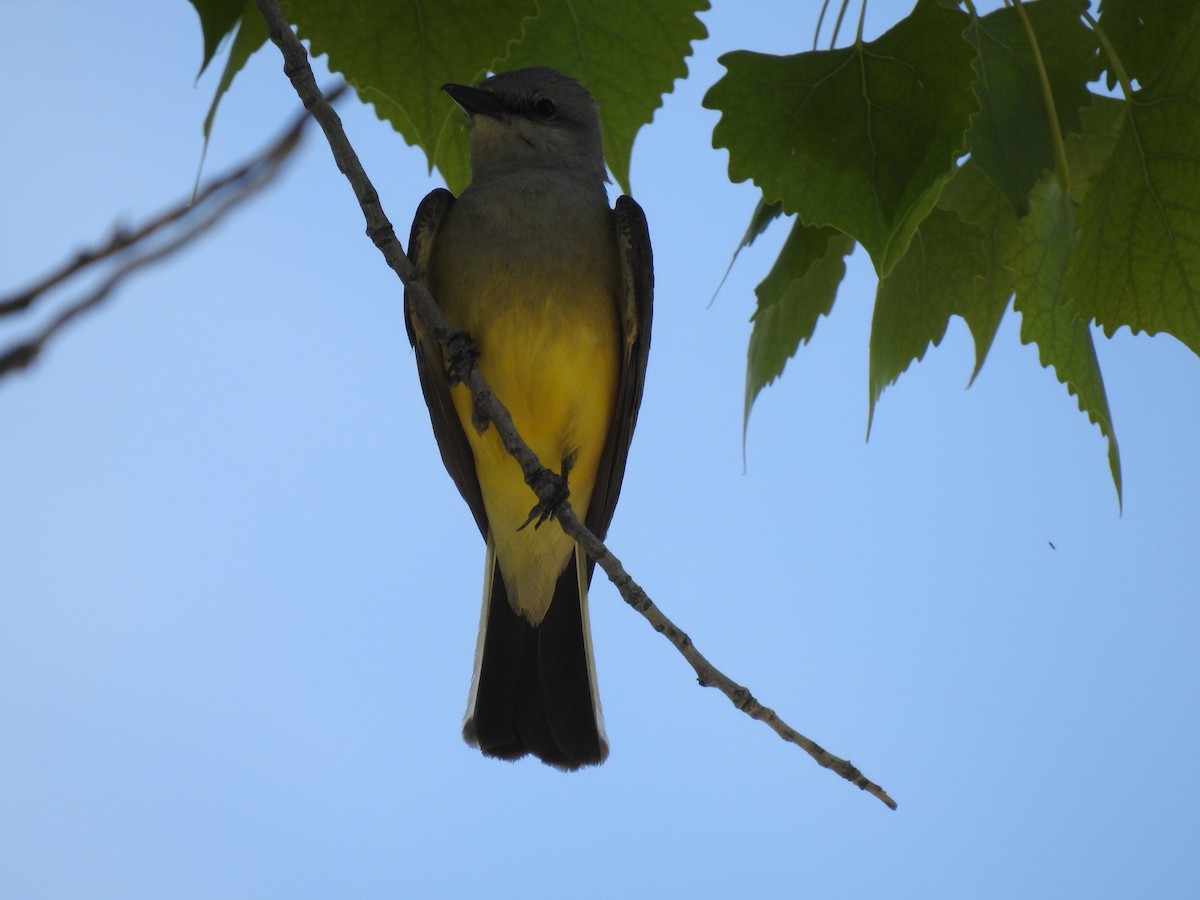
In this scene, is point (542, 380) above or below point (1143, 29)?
above

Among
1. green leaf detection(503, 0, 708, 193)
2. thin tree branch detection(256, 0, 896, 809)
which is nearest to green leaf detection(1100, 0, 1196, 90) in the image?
green leaf detection(503, 0, 708, 193)

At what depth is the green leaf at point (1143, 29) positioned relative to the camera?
226 cm

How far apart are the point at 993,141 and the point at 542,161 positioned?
6.70 feet

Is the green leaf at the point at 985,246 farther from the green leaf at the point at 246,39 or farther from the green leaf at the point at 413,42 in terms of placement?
the green leaf at the point at 246,39

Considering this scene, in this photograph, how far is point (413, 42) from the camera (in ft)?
6.31

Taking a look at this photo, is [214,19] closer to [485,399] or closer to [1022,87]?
[485,399]

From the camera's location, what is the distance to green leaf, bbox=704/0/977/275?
190cm

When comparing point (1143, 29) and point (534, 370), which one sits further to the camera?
point (534, 370)

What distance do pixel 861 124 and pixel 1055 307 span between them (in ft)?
1.88

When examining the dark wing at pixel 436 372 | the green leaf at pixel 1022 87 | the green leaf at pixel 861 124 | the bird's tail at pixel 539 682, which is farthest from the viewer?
the bird's tail at pixel 539 682

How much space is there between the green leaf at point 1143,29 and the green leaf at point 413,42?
109 centimetres

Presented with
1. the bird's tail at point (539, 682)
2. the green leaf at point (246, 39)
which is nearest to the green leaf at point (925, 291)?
the green leaf at point (246, 39)

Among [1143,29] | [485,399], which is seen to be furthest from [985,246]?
[485,399]

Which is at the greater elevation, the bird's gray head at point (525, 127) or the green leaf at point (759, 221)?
the bird's gray head at point (525, 127)
